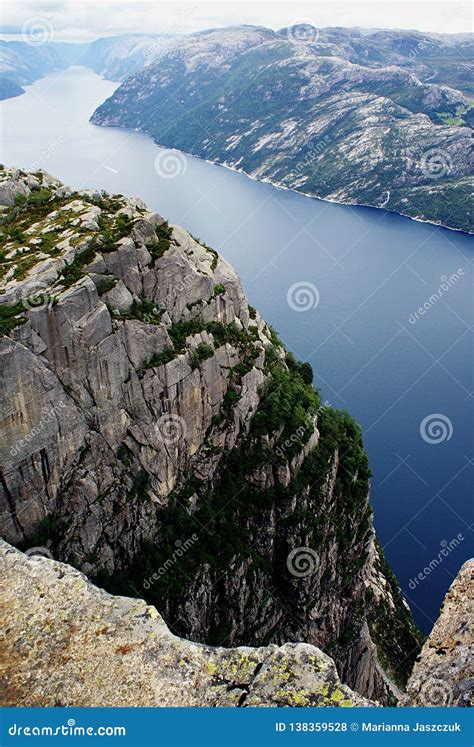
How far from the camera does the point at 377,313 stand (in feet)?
313

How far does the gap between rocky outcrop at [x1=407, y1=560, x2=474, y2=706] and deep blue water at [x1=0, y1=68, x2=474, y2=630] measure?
47686 mm

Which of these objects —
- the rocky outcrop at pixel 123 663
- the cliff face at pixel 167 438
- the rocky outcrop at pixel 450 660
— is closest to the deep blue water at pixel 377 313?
the cliff face at pixel 167 438

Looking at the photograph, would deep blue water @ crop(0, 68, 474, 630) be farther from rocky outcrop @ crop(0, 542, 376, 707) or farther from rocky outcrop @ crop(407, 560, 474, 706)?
rocky outcrop @ crop(0, 542, 376, 707)

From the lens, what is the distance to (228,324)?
115ft

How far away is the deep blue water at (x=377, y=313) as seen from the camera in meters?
58.6

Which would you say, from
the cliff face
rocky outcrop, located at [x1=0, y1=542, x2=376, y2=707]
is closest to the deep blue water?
the cliff face

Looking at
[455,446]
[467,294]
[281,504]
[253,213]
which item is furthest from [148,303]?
[253,213]

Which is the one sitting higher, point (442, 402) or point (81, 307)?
point (442, 402)

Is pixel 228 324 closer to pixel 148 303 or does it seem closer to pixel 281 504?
pixel 148 303

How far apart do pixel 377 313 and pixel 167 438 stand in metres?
71.1

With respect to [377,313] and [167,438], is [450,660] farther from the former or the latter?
[377,313]

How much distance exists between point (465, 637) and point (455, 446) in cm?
6223

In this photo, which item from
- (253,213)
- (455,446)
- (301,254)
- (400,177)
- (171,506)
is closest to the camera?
(171,506)

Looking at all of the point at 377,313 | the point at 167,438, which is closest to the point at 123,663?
the point at 167,438
